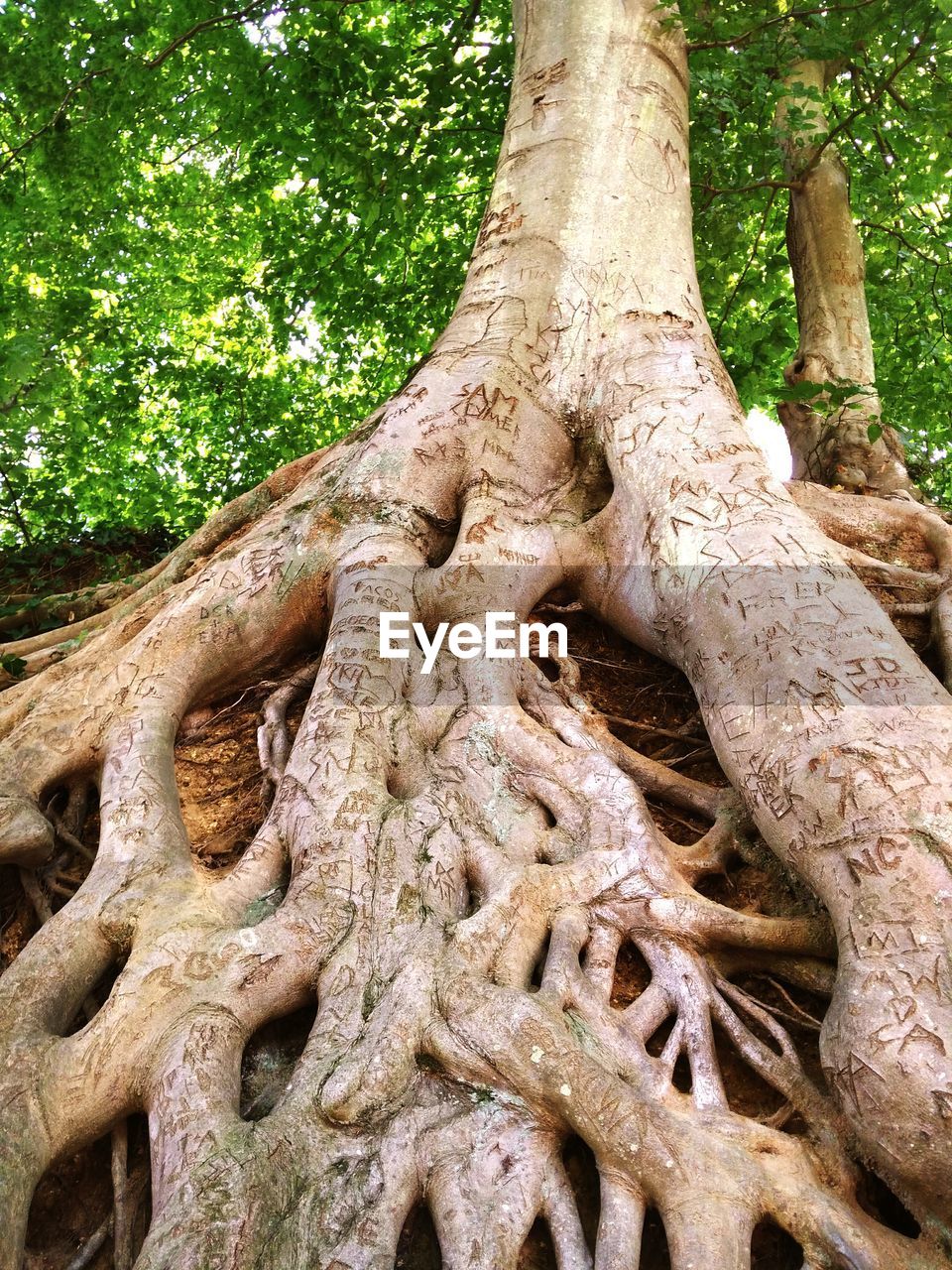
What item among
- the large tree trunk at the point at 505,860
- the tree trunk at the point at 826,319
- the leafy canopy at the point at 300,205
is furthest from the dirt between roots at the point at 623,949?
the leafy canopy at the point at 300,205

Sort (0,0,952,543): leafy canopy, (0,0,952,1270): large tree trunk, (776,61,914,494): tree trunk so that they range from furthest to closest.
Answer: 1. (0,0,952,543): leafy canopy
2. (776,61,914,494): tree trunk
3. (0,0,952,1270): large tree trunk

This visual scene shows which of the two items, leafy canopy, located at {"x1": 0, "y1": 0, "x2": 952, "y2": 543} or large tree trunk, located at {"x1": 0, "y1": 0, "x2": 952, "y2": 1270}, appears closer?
large tree trunk, located at {"x1": 0, "y1": 0, "x2": 952, "y2": 1270}

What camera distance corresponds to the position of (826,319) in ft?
19.1

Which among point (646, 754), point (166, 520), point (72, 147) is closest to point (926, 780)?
point (646, 754)

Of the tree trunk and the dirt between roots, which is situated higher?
the tree trunk

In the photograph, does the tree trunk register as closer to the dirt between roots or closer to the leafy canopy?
the leafy canopy

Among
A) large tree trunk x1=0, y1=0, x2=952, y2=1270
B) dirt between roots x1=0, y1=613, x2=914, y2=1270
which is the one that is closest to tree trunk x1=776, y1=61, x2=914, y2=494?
large tree trunk x1=0, y1=0, x2=952, y2=1270

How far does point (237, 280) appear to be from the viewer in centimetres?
833

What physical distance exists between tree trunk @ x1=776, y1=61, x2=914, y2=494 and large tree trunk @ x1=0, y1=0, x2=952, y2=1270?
1.61 meters

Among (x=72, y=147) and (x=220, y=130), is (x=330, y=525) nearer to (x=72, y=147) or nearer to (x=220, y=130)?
(x=72, y=147)

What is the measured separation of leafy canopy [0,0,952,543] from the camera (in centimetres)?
600

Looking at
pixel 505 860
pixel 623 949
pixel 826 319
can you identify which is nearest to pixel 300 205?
pixel 826 319

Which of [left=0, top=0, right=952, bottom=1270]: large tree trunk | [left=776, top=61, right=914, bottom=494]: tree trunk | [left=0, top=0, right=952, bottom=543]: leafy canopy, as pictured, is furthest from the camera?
[left=0, top=0, right=952, bottom=543]: leafy canopy

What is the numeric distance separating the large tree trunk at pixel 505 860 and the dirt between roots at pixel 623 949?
89 millimetres
